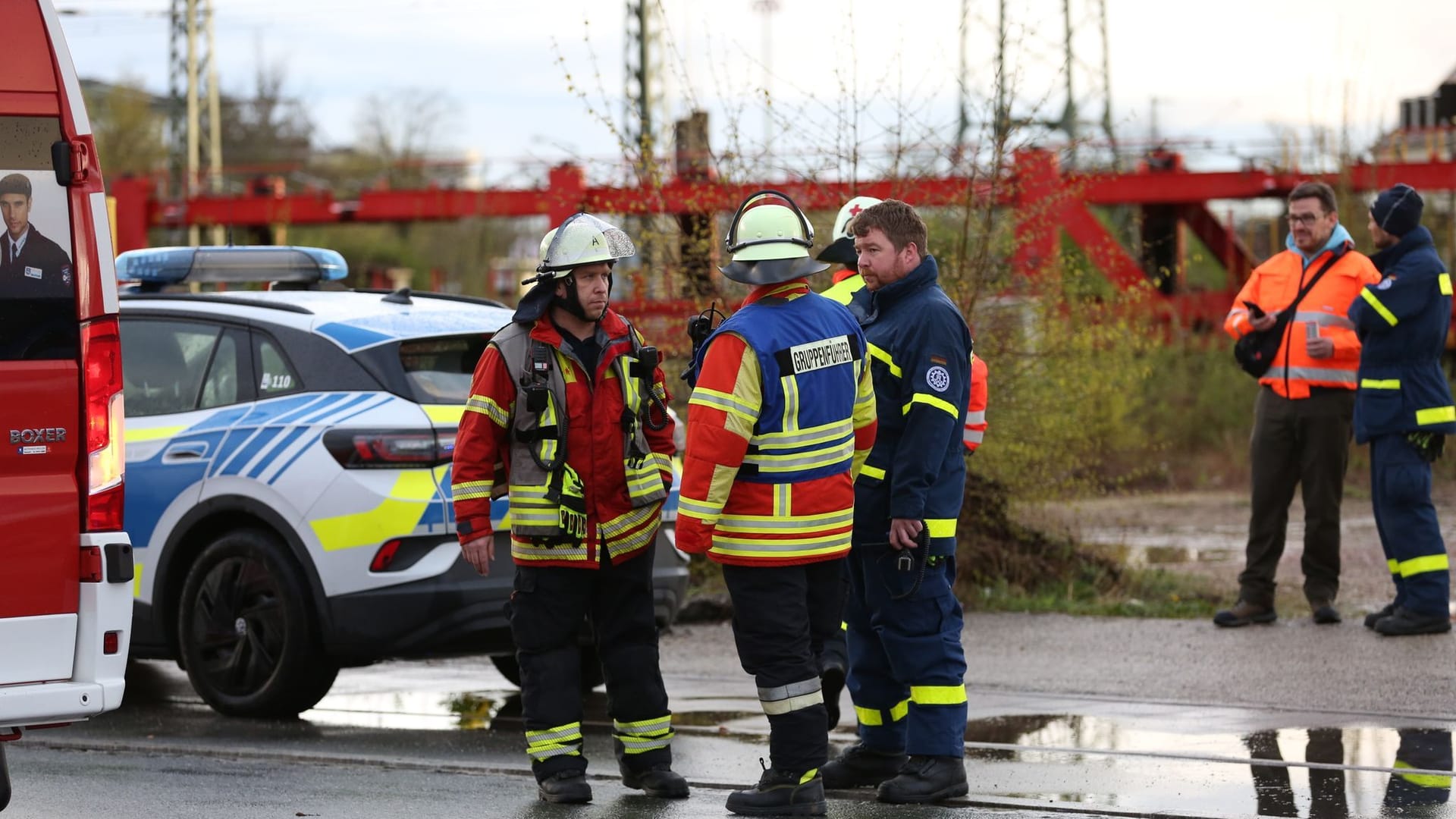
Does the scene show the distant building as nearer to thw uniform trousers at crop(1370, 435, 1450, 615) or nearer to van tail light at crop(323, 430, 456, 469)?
thw uniform trousers at crop(1370, 435, 1450, 615)

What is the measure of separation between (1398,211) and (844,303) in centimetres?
338

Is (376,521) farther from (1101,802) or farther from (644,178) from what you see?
(644,178)

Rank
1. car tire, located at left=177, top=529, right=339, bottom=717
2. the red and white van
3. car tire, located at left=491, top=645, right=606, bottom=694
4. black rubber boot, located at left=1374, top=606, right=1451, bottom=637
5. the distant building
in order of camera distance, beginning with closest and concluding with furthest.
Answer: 1. the red and white van
2. car tire, located at left=177, top=529, right=339, bottom=717
3. car tire, located at left=491, top=645, right=606, bottom=694
4. black rubber boot, located at left=1374, top=606, right=1451, bottom=637
5. the distant building

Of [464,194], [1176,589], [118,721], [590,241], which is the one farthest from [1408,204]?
[464,194]

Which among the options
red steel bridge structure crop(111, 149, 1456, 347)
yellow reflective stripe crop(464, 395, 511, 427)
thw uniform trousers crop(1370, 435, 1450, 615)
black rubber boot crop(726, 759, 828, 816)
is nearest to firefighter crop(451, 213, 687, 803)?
yellow reflective stripe crop(464, 395, 511, 427)

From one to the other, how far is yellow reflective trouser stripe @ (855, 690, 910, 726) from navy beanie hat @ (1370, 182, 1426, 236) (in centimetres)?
398

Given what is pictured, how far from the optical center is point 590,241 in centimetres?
572

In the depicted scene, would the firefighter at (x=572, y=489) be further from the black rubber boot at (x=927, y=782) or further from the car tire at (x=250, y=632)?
the car tire at (x=250, y=632)

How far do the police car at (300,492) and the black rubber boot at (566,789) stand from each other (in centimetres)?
121

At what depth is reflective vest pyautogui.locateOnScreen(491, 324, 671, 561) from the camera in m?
5.64

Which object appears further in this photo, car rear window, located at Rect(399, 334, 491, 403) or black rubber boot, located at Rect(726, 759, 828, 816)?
car rear window, located at Rect(399, 334, 491, 403)

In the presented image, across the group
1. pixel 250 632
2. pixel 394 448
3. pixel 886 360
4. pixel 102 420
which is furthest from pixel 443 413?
pixel 102 420

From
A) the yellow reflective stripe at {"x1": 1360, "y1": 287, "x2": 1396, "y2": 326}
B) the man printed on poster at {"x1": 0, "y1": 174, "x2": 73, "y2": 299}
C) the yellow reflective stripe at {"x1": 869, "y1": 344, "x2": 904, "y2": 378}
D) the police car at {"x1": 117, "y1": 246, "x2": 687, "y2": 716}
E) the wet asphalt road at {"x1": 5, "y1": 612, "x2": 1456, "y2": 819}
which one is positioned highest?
the man printed on poster at {"x1": 0, "y1": 174, "x2": 73, "y2": 299}

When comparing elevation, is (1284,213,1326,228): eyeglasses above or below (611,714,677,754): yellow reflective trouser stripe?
above
